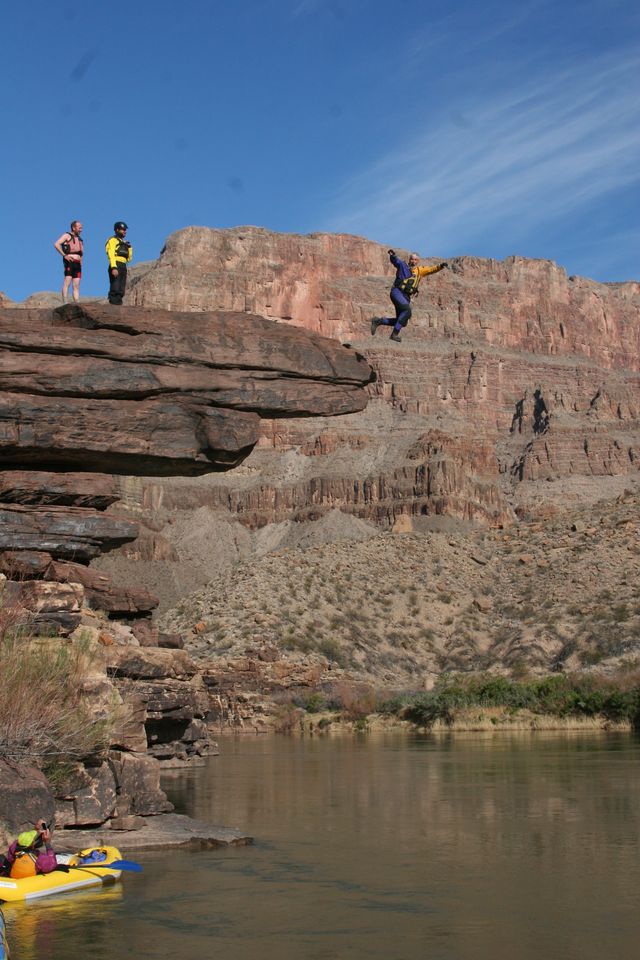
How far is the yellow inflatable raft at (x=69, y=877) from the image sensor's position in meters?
12.6

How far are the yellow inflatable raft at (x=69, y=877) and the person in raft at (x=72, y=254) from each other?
29.5 feet

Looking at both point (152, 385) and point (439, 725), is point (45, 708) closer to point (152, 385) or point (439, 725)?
point (152, 385)

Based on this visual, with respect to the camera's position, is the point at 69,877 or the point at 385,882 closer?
the point at 69,877

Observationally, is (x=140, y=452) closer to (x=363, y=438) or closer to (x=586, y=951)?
(x=586, y=951)

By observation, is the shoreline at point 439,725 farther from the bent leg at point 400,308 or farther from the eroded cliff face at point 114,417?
the eroded cliff face at point 114,417

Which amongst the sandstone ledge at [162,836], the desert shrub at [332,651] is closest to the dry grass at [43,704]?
the sandstone ledge at [162,836]

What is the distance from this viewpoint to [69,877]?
1317 centimetres

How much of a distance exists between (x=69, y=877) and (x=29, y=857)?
54 centimetres

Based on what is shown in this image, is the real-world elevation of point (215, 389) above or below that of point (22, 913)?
above

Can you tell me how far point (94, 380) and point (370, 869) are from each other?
793 cm

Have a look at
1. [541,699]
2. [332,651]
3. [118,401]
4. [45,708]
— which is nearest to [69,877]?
[45,708]

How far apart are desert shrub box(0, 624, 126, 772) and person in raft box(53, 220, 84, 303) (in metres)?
5.64

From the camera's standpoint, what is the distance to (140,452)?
59.4 feet

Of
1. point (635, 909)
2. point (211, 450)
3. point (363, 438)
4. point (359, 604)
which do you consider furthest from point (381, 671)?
point (363, 438)
